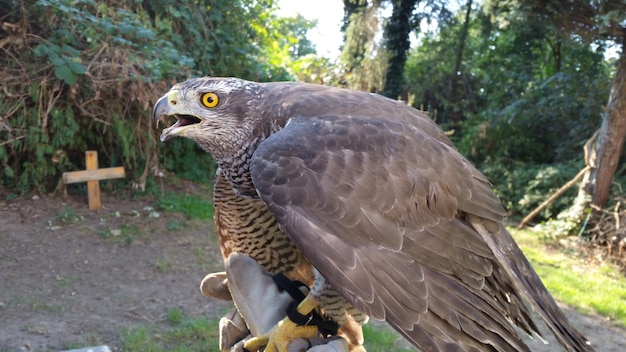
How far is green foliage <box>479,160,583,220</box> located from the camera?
10773 mm

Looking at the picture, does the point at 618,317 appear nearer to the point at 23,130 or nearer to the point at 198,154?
the point at 198,154

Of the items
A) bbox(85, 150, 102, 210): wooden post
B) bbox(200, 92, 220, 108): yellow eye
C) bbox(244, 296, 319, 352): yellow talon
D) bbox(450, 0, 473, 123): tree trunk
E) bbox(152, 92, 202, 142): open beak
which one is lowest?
bbox(85, 150, 102, 210): wooden post

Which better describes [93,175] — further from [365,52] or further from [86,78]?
[365,52]

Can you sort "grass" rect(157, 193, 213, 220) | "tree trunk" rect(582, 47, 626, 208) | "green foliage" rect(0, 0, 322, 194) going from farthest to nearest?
"tree trunk" rect(582, 47, 626, 208)
"grass" rect(157, 193, 213, 220)
"green foliage" rect(0, 0, 322, 194)

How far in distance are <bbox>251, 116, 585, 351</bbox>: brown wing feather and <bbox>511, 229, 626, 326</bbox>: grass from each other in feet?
16.0

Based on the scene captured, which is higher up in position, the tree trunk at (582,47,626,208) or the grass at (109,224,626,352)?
the tree trunk at (582,47,626,208)

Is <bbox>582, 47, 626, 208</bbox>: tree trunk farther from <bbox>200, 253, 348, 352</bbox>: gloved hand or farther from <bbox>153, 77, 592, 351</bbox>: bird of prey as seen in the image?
<bbox>200, 253, 348, 352</bbox>: gloved hand

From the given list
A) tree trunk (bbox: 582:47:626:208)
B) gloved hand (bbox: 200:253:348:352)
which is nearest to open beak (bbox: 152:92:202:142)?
gloved hand (bbox: 200:253:348:352)

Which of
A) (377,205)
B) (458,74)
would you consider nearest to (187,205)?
(377,205)

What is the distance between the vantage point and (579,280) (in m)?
7.46

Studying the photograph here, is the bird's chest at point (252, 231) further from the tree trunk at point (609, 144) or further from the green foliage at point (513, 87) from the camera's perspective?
the green foliage at point (513, 87)

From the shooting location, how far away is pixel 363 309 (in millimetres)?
1781

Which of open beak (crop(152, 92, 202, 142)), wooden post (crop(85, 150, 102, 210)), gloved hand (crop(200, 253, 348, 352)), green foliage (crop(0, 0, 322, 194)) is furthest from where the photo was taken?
wooden post (crop(85, 150, 102, 210))

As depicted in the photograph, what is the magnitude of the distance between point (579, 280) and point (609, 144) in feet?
9.86
